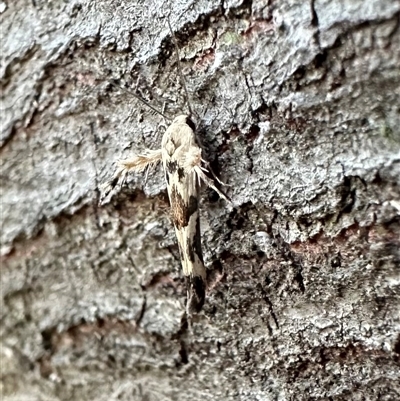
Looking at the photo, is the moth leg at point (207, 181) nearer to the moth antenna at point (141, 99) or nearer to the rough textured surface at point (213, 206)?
the rough textured surface at point (213, 206)

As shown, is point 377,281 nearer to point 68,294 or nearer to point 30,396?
point 68,294

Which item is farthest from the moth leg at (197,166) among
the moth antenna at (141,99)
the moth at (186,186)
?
the moth antenna at (141,99)

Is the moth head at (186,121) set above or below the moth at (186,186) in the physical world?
above

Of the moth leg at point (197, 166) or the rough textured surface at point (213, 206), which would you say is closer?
the rough textured surface at point (213, 206)

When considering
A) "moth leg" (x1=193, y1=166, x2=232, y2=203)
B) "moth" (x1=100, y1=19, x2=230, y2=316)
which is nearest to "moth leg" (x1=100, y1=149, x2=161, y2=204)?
"moth" (x1=100, y1=19, x2=230, y2=316)

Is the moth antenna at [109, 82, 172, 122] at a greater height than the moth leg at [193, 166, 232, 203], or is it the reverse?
the moth antenna at [109, 82, 172, 122]

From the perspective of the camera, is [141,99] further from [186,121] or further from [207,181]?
[207,181]

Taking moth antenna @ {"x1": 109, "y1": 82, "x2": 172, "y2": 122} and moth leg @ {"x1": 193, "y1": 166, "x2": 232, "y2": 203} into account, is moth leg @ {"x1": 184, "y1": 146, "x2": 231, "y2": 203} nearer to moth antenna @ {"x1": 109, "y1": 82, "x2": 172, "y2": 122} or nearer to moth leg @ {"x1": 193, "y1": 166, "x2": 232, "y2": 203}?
moth leg @ {"x1": 193, "y1": 166, "x2": 232, "y2": 203}

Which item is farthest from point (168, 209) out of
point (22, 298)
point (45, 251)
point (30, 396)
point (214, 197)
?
point (30, 396)
